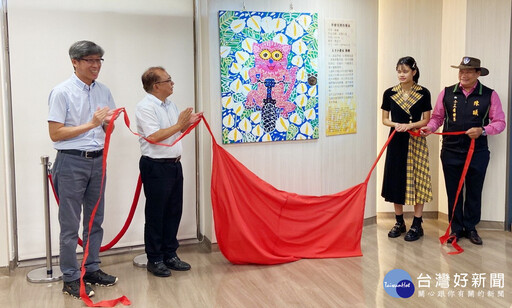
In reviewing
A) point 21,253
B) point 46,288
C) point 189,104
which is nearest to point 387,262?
point 189,104

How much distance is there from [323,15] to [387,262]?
2.16m

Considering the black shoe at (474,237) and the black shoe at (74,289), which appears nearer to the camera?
the black shoe at (74,289)

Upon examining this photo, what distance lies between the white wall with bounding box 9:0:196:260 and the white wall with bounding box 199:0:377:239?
21 cm

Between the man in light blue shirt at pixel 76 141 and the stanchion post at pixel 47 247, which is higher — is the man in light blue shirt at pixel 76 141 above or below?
above

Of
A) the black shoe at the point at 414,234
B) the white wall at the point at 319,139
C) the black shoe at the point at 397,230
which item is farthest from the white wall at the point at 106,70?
the black shoe at the point at 414,234

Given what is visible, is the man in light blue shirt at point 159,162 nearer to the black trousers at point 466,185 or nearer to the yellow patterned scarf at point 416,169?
the yellow patterned scarf at point 416,169

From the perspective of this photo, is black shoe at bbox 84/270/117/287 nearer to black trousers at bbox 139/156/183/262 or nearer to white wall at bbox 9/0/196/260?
black trousers at bbox 139/156/183/262

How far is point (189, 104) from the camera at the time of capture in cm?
466

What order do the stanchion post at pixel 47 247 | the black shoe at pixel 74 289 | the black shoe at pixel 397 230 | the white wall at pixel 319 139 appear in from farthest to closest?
the black shoe at pixel 397 230 → the white wall at pixel 319 139 → the stanchion post at pixel 47 247 → the black shoe at pixel 74 289

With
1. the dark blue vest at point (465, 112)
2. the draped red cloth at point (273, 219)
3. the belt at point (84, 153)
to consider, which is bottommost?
the draped red cloth at point (273, 219)

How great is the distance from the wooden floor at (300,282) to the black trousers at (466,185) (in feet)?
0.74

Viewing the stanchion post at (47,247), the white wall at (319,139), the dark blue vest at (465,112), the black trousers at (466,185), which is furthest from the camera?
the black trousers at (466,185)

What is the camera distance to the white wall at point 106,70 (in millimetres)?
4121

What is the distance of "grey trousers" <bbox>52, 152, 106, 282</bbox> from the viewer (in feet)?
11.7
